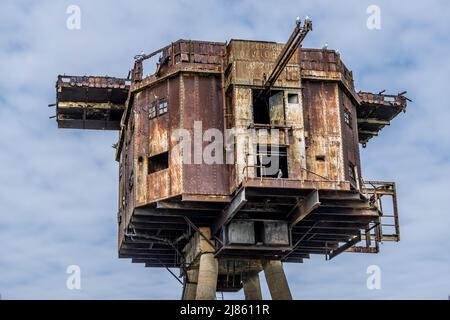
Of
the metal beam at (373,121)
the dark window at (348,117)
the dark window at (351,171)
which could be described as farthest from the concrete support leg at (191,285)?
the metal beam at (373,121)

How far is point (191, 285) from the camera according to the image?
119 ft

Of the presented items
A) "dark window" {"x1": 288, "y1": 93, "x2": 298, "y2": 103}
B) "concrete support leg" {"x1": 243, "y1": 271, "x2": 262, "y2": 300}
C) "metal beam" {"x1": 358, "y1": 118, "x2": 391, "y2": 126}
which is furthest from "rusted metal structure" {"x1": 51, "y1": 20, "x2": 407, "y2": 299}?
"metal beam" {"x1": 358, "y1": 118, "x2": 391, "y2": 126}

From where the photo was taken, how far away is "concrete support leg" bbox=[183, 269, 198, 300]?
36.3 meters

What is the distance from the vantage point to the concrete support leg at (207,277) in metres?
33.3

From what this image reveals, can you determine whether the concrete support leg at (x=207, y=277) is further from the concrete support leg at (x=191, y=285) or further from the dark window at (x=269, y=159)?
the dark window at (x=269, y=159)

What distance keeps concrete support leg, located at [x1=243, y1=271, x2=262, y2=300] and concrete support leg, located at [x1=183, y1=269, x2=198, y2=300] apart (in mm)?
2511

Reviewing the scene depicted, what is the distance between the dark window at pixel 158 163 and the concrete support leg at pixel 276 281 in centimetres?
661

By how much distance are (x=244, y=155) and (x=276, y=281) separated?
7.17m

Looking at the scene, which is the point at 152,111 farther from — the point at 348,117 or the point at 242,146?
the point at 348,117

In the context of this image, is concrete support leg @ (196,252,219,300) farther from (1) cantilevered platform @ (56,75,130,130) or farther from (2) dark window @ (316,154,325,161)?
(1) cantilevered platform @ (56,75,130,130)

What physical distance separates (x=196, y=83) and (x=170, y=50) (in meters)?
1.99

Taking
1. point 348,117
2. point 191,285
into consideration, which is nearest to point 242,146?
point 348,117
